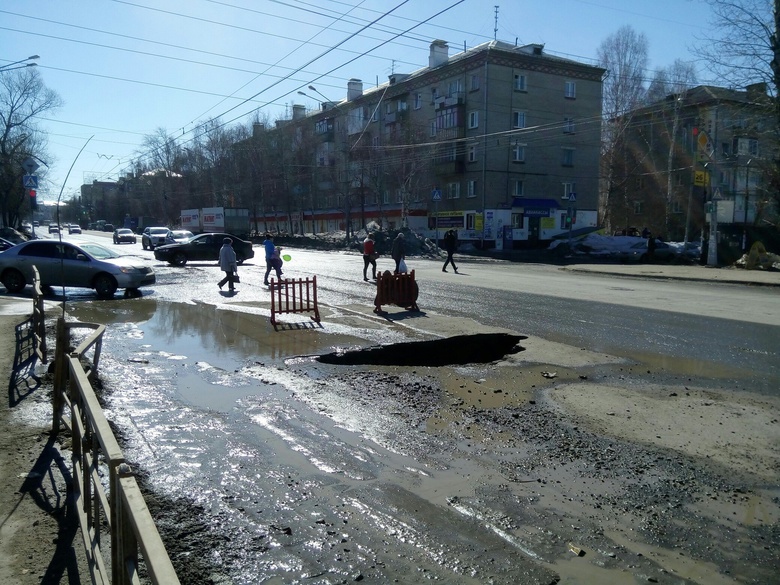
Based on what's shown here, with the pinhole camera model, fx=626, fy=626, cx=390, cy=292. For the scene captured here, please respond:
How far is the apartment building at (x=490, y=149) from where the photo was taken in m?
50.2

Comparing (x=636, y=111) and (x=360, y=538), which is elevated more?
(x=636, y=111)

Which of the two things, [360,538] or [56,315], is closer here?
[360,538]

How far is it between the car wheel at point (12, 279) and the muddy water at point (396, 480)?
1099 cm

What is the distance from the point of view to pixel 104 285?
18.1m

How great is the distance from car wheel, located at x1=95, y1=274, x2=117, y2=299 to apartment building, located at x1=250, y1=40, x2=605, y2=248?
31.2 metres

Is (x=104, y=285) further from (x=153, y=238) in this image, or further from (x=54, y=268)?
(x=153, y=238)

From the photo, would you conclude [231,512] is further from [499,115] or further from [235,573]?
[499,115]

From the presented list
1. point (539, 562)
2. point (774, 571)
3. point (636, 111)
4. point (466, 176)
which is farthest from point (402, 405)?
point (636, 111)

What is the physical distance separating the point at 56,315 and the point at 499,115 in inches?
1689

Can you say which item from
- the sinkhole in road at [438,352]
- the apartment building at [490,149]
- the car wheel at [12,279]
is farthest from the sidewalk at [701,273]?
the car wheel at [12,279]

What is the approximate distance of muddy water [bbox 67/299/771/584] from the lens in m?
3.91

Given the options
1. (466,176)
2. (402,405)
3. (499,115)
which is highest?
(499,115)

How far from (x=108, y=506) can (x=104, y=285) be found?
16.5m

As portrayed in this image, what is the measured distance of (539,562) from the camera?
390cm
